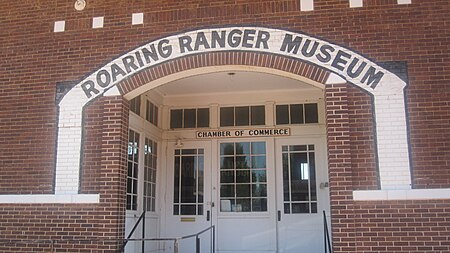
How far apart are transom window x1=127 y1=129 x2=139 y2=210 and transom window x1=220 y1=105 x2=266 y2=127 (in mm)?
2070

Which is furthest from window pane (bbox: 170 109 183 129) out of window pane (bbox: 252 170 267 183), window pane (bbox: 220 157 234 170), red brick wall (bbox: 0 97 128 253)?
red brick wall (bbox: 0 97 128 253)

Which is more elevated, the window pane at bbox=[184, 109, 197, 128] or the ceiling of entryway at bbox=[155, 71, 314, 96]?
the ceiling of entryway at bbox=[155, 71, 314, 96]

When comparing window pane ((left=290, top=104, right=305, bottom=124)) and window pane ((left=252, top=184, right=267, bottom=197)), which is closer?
window pane ((left=252, top=184, right=267, bottom=197))

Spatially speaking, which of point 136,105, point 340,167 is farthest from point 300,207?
point 136,105

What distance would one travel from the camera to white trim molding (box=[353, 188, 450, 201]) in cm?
641

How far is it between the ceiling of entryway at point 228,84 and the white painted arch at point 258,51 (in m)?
1.80

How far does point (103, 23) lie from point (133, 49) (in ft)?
2.40

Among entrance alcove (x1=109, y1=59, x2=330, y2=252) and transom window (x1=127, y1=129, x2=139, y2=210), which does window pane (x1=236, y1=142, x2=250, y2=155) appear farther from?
transom window (x1=127, y1=129, x2=139, y2=210)

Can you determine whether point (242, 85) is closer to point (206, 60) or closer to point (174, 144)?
point (174, 144)

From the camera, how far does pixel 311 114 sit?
10023mm

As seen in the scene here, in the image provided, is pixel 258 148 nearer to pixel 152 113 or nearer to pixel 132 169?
pixel 152 113

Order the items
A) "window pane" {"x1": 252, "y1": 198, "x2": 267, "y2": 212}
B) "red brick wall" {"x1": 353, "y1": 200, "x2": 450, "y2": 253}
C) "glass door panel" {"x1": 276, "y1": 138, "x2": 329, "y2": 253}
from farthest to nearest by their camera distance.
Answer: "window pane" {"x1": 252, "y1": 198, "x2": 267, "y2": 212} < "glass door panel" {"x1": 276, "y1": 138, "x2": 329, "y2": 253} < "red brick wall" {"x1": 353, "y1": 200, "x2": 450, "y2": 253}

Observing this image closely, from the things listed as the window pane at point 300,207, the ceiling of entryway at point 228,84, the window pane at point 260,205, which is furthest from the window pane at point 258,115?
the window pane at point 300,207

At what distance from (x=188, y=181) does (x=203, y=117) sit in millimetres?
1405
